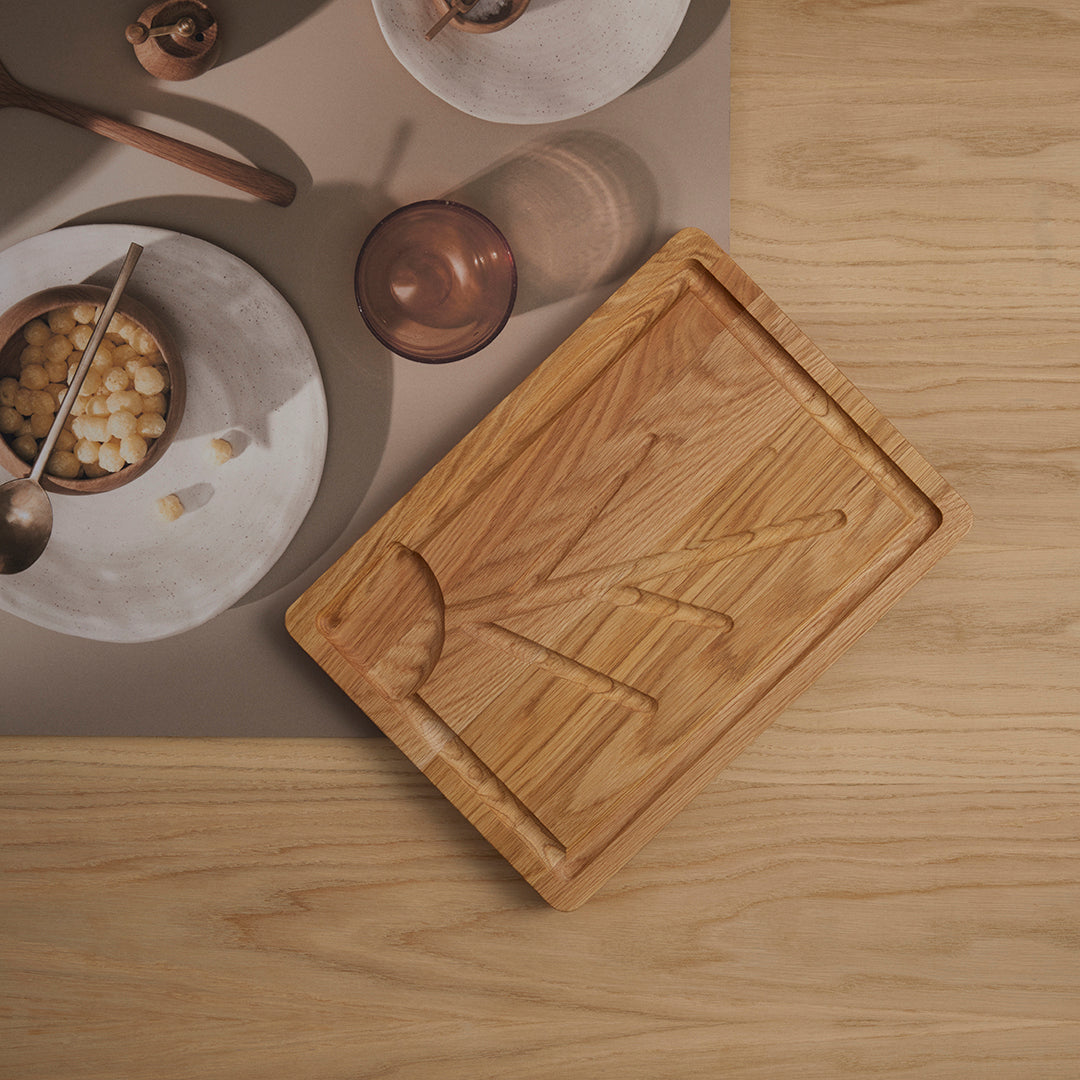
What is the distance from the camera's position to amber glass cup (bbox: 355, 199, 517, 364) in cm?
68

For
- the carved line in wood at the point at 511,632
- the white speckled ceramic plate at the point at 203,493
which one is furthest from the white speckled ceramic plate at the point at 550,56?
the carved line in wood at the point at 511,632

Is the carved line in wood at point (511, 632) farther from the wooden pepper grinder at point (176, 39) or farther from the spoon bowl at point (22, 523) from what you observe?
the wooden pepper grinder at point (176, 39)

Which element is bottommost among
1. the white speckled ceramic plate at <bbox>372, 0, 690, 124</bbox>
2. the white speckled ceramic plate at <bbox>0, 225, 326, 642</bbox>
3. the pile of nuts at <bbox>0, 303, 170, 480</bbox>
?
the white speckled ceramic plate at <bbox>0, 225, 326, 642</bbox>

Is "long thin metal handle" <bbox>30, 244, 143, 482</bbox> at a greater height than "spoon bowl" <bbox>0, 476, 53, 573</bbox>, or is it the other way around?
"long thin metal handle" <bbox>30, 244, 143, 482</bbox>

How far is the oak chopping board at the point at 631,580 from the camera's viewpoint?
691 millimetres

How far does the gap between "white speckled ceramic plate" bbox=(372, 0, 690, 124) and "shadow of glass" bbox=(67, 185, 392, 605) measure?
12 centimetres

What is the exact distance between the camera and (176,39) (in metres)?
0.66

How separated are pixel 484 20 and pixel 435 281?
0.68 feet

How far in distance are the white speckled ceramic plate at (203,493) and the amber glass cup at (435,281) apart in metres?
0.08

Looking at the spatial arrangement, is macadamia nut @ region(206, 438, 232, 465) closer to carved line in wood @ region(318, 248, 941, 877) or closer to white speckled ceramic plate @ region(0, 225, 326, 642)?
white speckled ceramic plate @ region(0, 225, 326, 642)

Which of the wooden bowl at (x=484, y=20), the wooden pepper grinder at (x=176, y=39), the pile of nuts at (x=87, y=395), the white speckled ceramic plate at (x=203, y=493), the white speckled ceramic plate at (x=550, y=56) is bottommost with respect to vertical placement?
the white speckled ceramic plate at (x=203, y=493)

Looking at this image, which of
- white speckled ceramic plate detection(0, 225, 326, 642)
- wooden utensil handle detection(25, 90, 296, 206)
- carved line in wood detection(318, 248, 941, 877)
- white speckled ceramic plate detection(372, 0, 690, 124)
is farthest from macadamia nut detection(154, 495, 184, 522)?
white speckled ceramic plate detection(372, 0, 690, 124)

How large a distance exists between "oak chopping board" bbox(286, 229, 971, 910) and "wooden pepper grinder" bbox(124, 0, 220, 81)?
0.39 meters

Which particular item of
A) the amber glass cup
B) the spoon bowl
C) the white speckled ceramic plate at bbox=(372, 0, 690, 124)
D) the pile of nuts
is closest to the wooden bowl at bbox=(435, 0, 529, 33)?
the white speckled ceramic plate at bbox=(372, 0, 690, 124)
